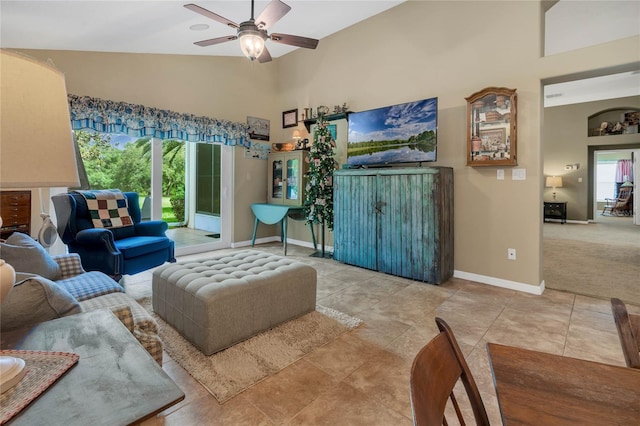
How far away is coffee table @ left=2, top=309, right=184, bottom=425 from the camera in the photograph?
64cm

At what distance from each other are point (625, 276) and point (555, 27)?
10.4 ft

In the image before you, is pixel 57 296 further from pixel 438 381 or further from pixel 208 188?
pixel 208 188

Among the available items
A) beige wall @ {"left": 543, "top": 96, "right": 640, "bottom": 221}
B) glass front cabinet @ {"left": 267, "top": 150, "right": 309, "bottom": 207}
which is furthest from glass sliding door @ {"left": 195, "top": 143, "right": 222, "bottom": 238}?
beige wall @ {"left": 543, "top": 96, "right": 640, "bottom": 221}

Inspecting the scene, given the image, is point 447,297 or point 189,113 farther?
point 189,113

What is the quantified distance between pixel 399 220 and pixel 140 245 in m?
2.72

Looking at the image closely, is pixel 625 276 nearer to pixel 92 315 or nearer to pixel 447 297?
pixel 447 297

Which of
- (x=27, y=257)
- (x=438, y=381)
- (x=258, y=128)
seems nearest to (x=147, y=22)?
(x=258, y=128)

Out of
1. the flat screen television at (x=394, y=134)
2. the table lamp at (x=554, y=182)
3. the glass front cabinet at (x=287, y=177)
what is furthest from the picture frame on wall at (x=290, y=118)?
the table lamp at (x=554, y=182)

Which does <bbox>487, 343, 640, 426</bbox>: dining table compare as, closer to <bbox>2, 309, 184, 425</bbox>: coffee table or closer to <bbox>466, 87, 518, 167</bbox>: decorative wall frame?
<bbox>2, 309, 184, 425</bbox>: coffee table

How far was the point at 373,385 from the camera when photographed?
1.73 m

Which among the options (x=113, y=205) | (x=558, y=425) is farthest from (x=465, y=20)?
(x=113, y=205)

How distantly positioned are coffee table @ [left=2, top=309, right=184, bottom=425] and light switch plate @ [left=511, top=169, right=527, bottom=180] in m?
3.53

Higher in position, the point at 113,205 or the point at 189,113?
the point at 189,113

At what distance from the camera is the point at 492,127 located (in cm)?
329
